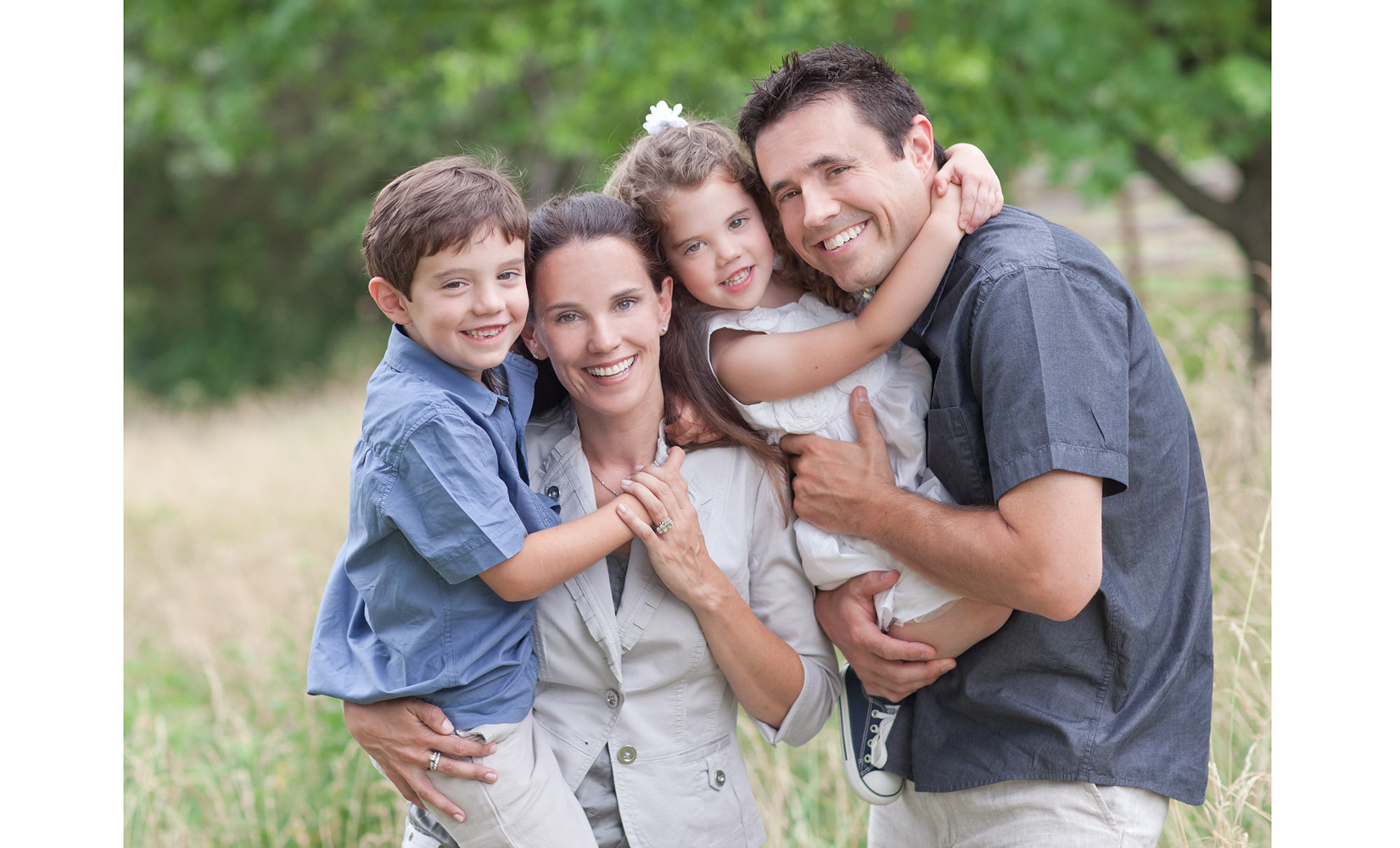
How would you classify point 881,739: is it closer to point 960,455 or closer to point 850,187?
point 960,455

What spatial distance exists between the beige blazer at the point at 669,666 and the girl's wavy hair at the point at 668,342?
4cm

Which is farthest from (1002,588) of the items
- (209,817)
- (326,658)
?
(209,817)

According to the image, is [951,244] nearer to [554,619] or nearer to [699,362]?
[699,362]

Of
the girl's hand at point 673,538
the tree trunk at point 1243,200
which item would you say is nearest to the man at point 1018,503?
the girl's hand at point 673,538

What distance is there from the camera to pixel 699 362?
2.42 meters

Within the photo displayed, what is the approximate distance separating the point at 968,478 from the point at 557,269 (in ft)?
3.03

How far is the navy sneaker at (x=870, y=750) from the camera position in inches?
94.2

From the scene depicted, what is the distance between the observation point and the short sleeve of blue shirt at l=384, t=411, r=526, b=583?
2.00 meters

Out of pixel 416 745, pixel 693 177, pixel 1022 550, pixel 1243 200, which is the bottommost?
pixel 416 745

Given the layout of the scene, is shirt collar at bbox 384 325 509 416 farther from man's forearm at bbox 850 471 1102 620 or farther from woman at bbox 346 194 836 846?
man's forearm at bbox 850 471 1102 620

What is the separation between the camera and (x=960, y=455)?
2137 mm

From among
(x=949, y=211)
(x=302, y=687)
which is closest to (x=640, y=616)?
(x=949, y=211)

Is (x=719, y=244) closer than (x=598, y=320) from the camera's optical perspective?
No

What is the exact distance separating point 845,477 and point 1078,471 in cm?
51
